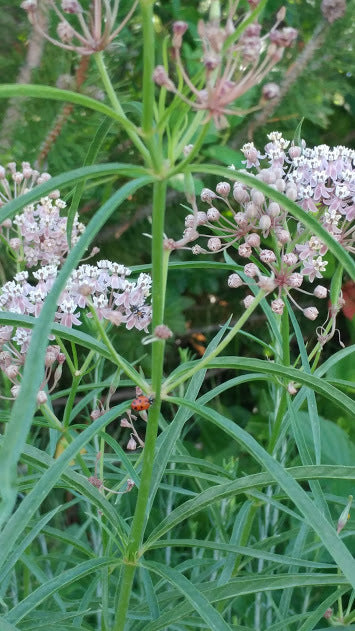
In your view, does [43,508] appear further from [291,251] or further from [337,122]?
[337,122]

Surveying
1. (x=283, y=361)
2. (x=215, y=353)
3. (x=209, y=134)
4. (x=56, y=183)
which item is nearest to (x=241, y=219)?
(x=283, y=361)

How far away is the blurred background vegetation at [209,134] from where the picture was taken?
55.2 inches

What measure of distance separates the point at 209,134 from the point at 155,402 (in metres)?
0.84

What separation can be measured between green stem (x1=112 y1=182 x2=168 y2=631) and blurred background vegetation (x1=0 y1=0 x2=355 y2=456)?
586mm

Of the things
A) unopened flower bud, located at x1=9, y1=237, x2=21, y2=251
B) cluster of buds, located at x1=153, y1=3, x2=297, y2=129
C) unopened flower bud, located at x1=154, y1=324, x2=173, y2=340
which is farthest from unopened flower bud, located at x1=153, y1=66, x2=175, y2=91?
unopened flower bud, located at x1=9, y1=237, x2=21, y2=251

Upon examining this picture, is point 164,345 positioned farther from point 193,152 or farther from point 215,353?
point 193,152

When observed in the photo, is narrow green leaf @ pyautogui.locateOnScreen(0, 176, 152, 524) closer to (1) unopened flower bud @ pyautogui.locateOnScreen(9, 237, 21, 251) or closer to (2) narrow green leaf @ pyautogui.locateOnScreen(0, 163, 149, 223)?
(2) narrow green leaf @ pyautogui.locateOnScreen(0, 163, 149, 223)

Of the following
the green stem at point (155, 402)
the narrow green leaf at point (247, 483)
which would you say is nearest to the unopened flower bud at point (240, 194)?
the green stem at point (155, 402)

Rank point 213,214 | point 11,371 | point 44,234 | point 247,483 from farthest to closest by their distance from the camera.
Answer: point 44,234 → point 213,214 → point 11,371 → point 247,483

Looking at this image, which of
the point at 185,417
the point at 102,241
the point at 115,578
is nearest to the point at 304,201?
the point at 185,417

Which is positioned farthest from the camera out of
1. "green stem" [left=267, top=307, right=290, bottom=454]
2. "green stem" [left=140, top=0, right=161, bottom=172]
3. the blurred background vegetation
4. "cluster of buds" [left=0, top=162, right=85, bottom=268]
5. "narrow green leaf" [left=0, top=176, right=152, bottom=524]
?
the blurred background vegetation

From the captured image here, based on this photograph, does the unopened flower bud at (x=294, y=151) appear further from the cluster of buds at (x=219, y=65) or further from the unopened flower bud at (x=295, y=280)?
the cluster of buds at (x=219, y=65)

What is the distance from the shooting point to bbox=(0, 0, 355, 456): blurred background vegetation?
140 centimetres

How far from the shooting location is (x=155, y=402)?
2.12 feet
